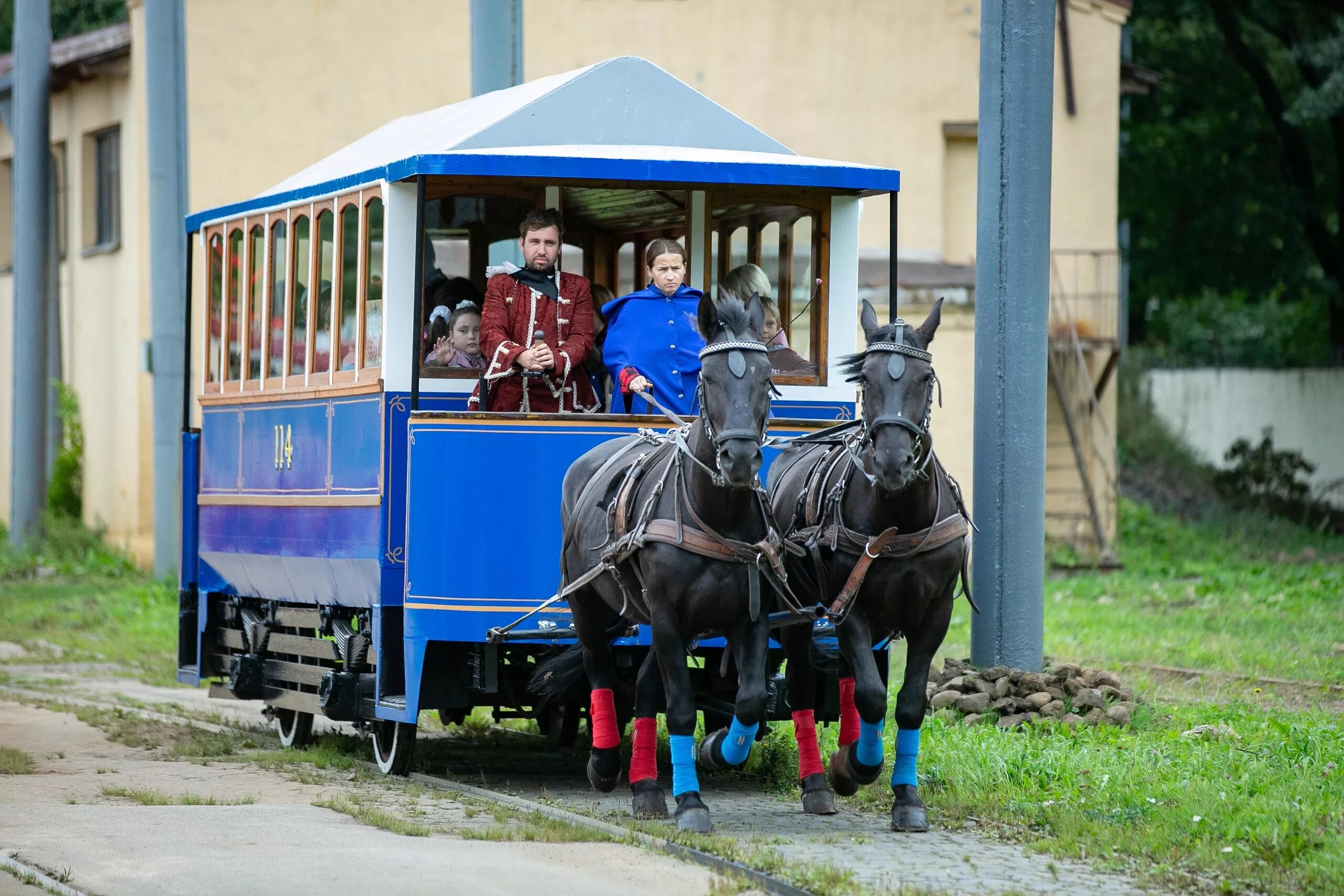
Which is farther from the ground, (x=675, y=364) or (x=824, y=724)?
(x=675, y=364)

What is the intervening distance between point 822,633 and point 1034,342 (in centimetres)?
269

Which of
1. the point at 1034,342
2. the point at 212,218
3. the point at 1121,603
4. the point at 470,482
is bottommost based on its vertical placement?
the point at 1121,603

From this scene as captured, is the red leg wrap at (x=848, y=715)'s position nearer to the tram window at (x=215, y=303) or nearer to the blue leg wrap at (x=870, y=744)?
the blue leg wrap at (x=870, y=744)

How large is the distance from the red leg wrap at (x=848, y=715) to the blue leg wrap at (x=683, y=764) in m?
1.08

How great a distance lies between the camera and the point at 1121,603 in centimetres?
1925

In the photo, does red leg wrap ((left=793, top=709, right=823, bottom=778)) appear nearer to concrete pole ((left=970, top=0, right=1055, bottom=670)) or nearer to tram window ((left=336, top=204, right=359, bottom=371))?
concrete pole ((left=970, top=0, right=1055, bottom=670))

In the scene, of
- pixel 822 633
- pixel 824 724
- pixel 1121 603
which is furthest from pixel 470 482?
pixel 1121 603

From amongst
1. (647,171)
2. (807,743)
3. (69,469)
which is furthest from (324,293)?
(69,469)

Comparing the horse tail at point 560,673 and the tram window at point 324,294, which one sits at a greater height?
the tram window at point 324,294

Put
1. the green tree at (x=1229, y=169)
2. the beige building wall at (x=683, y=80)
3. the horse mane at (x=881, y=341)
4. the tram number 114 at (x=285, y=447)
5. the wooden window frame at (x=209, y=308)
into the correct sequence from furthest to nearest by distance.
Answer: the green tree at (x=1229, y=169)
the beige building wall at (x=683, y=80)
the wooden window frame at (x=209, y=308)
the tram number 114 at (x=285, y=447)
the horse mane at (x=881, y=341)

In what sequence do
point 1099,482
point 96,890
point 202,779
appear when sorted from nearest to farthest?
point 96,890 → point 202,779 → point 1099,482

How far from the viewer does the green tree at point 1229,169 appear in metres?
30.0

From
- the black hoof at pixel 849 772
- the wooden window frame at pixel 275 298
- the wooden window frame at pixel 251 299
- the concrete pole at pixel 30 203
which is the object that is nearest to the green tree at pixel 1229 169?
the concrete pole at pixel 30 203

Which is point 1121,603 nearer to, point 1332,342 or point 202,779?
point 202,779
